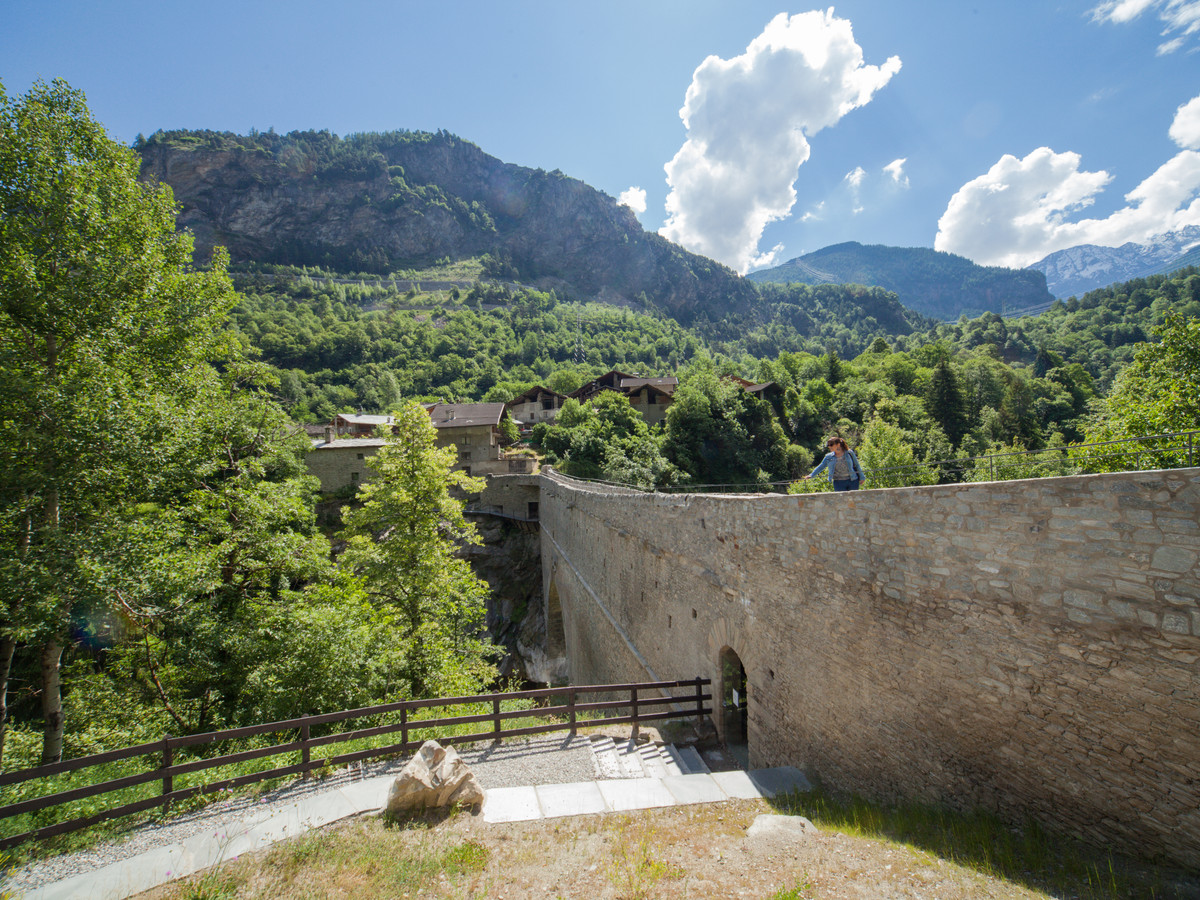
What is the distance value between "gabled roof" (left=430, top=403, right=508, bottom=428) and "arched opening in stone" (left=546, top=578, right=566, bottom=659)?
2141 cm

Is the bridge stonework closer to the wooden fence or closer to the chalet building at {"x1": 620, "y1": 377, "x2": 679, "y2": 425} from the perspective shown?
the wooden fence

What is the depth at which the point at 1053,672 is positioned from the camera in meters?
4.41

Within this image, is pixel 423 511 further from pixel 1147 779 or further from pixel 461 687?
pixel 1147 779

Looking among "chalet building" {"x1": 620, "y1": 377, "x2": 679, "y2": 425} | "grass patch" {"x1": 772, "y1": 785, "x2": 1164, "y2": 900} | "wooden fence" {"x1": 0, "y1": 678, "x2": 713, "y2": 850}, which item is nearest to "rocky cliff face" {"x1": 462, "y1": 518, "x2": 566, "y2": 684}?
"wooden fence" {"x1": 0, "y1": 678, "x2": 713, "y2": 850}

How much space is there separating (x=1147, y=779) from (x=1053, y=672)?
0.87 m

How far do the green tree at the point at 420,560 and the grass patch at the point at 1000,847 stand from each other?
1028cm

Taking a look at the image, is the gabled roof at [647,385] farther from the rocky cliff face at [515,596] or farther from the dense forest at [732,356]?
the rocky cliff face at [515,596]

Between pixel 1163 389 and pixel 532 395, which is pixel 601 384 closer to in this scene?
pixel 532 395

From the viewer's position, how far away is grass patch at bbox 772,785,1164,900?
12.1 ft

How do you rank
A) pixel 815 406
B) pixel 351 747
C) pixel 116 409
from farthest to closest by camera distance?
pixel 815 406
pixel 116 409
pixel 351 747

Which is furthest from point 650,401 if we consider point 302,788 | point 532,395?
point 302,788

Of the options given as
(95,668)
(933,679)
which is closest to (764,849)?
(933,679)

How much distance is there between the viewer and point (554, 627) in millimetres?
30578

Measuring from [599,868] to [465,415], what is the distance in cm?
4789
